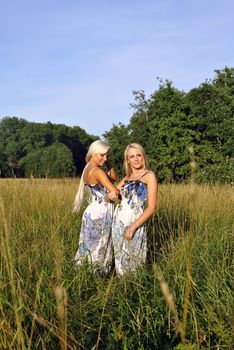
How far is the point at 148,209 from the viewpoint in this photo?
11.5ft

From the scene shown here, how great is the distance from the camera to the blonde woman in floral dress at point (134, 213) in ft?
11.6

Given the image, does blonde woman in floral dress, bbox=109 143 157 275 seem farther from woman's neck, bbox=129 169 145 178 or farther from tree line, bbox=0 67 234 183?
tree line, bbox=0 67 234 183

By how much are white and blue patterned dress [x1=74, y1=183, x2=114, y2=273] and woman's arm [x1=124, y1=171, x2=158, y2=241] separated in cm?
39

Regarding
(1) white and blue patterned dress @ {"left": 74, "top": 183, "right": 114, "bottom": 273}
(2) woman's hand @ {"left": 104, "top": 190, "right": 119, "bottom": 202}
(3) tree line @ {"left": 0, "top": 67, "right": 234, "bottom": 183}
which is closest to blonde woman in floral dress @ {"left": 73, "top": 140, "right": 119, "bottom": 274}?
(1) white and blue patterned dress @ {"left": 74, "top": 183, "right": 114, "bottom": 273}

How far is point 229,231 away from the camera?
4.05 meters

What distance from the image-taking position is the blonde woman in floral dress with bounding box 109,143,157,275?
354 cm

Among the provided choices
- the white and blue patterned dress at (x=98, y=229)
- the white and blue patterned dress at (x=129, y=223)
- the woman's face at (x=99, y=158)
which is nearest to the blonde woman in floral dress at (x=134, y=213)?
the white and blue patterned dress at (x=129, y=223)

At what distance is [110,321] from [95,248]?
4.15ft

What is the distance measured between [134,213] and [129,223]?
10 cm

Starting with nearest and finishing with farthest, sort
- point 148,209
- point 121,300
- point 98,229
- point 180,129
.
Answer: point 121,300
point 148,209
point 98,229
point 180,129

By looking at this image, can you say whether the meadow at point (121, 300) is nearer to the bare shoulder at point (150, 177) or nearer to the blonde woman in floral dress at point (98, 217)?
the blonde woman in floral dress at point (98, 217)

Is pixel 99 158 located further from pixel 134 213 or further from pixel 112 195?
pixel 134 213

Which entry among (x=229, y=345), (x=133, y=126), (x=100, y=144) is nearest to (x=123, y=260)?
(x=100, y=144)

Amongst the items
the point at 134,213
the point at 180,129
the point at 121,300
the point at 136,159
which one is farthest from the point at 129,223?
the point at 180,129
